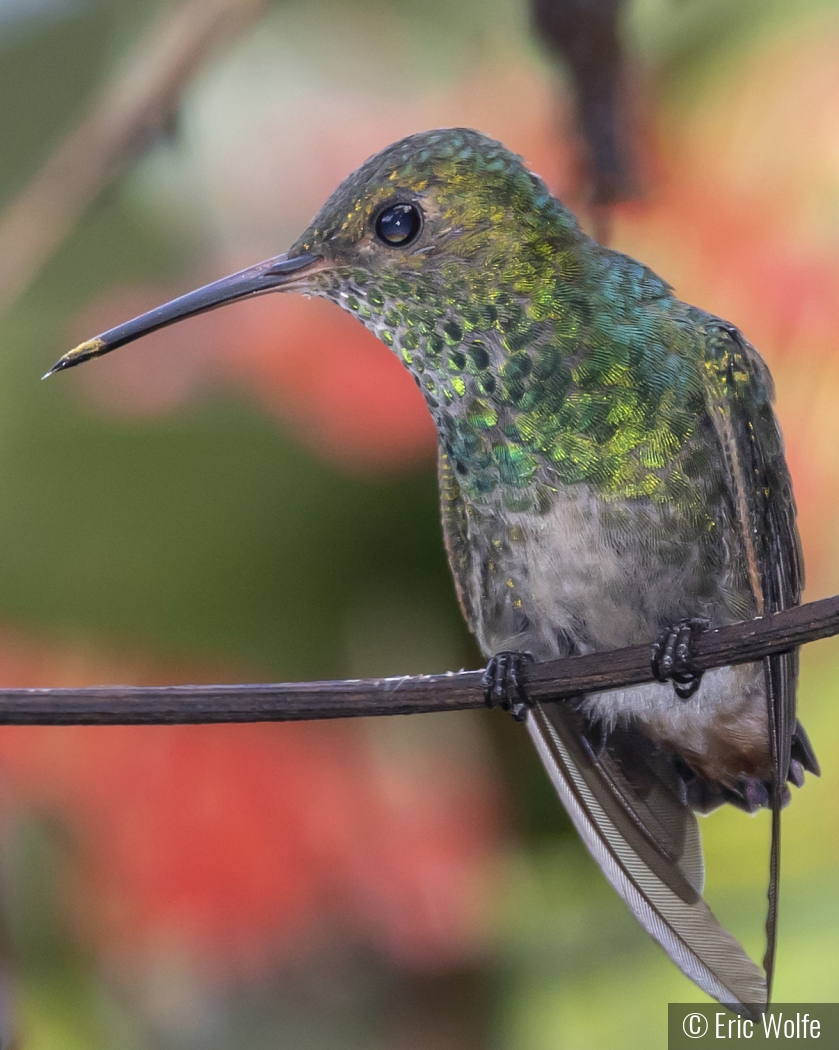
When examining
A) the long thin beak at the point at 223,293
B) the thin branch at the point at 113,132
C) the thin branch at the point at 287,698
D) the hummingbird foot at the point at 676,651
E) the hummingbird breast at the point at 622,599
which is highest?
the thin branch at the point at 113,132

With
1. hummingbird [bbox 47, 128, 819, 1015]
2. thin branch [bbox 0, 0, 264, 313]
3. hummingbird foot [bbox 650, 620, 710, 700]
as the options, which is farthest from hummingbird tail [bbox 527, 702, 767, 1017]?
thin branch [bbox 0, 0, 264, 313]

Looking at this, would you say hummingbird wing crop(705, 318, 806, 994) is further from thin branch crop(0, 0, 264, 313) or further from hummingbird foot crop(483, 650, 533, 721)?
thin branch crop(0, 0, 264, 313)

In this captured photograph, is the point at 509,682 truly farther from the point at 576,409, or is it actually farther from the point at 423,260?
the point at 423,260

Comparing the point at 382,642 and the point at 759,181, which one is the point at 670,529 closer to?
the point at 382,642

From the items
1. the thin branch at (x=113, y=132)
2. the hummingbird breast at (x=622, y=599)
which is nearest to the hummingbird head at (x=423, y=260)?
the hummingbird breast at (x=622, y=599)

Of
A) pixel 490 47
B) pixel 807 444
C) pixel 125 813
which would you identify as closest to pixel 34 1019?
pixel 125 813

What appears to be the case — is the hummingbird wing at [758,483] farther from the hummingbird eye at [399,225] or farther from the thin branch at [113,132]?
the thin branch at [113,132]
